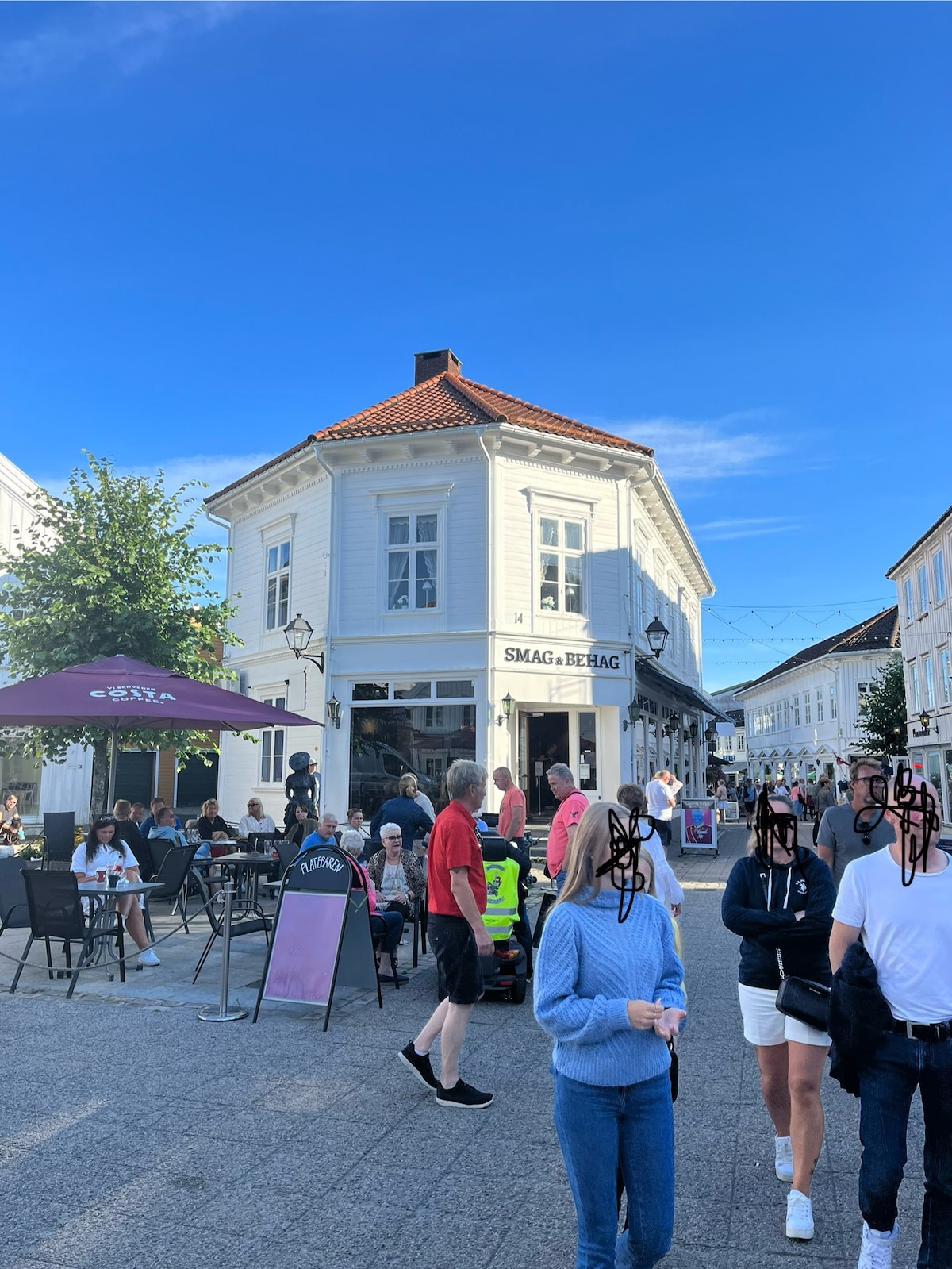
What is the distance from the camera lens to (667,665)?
2517 centimetres

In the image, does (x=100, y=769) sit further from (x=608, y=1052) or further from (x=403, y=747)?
(x=608, y=1052)

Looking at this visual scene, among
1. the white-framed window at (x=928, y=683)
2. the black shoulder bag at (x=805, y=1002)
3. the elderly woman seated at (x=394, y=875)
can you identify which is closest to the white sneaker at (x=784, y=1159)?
the black shoulder bag at (x=805, y=1002)

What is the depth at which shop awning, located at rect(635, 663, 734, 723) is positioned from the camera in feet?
65.1

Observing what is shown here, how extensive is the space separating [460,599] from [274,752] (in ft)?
18.6

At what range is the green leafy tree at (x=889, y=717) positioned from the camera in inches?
1553

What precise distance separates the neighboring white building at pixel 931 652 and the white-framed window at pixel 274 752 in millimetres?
22256

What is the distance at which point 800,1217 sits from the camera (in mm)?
3402

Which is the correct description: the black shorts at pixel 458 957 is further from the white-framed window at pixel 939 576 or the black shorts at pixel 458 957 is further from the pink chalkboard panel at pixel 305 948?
the white-framed window at pixel 939 576

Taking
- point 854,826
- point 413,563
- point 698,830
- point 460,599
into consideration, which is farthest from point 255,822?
point 698,830

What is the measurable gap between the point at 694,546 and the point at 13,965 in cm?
2360

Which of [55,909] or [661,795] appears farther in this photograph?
[661,795]

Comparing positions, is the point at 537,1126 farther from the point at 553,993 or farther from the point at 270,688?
the point at 270,688

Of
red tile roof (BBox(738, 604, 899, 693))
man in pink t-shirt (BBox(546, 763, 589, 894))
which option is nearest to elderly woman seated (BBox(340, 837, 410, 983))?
man in pink t-shirt (BBox(546, 763, 589, 894))

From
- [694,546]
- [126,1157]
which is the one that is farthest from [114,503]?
[694,546]
